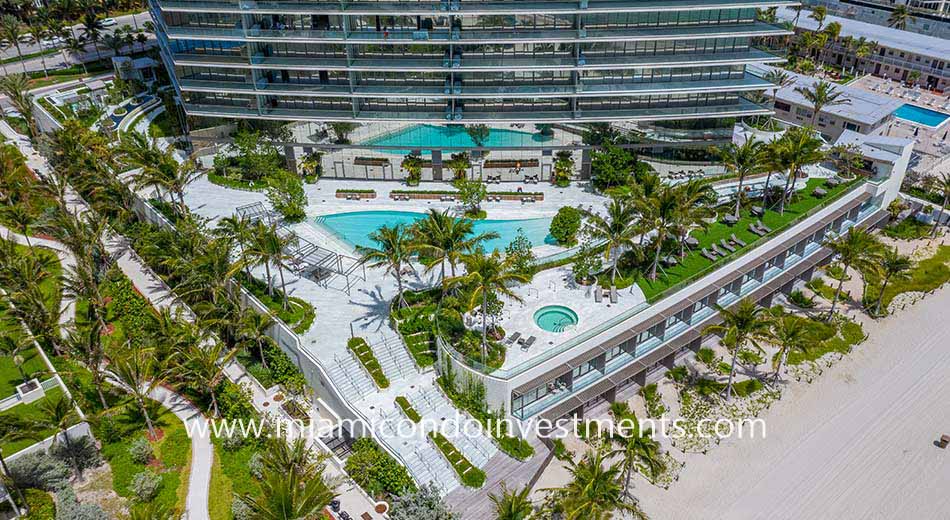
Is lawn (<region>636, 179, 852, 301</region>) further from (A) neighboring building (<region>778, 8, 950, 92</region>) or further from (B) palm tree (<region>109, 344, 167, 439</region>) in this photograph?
(A) neighboring building (<region>778, 8, 950, 92</region>)

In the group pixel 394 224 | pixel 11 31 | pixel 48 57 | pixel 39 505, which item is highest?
pixel 11 31

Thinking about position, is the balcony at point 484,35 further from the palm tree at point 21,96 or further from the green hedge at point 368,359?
the green hedge at point 368,359

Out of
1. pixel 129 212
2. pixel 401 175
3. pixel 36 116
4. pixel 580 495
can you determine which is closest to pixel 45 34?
pixel 36 116

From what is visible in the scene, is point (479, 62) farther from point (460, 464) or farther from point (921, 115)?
point (921, 115)

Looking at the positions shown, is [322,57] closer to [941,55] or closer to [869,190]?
[869,190]

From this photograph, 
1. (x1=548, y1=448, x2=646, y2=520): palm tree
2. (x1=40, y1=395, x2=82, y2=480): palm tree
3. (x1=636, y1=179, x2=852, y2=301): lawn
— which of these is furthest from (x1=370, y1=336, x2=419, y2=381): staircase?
(x1=40, y1=395, x2=82, y2=480): palm tree

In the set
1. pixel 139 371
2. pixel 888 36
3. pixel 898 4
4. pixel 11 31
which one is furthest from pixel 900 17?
pixel 11 31

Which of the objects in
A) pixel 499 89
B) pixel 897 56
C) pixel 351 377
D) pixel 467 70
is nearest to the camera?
pixel 351 377
